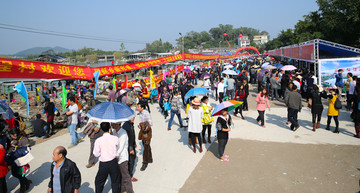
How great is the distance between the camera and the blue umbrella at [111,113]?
3.78 m

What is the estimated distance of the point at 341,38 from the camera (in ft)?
75.5

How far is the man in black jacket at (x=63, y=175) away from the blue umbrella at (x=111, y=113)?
0.79 m

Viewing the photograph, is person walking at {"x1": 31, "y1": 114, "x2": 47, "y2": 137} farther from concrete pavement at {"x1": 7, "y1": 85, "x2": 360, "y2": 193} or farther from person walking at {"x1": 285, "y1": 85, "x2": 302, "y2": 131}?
person walking at {"x1": 285, "y1": 85, "x2": 302, "y2": 131}

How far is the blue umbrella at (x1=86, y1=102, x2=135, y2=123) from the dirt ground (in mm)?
1952

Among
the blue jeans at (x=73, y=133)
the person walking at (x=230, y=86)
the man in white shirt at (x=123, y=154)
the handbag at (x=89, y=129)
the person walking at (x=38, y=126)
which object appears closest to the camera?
the man in white shirt at (x=123, y=154)

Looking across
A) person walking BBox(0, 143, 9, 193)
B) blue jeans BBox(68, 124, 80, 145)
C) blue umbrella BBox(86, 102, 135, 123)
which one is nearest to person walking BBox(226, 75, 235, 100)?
blue jeans BBox(68, 124, 80, 145)

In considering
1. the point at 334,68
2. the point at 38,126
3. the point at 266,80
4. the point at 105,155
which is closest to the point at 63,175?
the point at 105,155

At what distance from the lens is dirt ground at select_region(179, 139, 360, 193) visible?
4383 mm

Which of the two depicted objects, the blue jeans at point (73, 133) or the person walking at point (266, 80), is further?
the person walking at point (266, 80)

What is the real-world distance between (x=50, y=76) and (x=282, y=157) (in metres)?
9.65

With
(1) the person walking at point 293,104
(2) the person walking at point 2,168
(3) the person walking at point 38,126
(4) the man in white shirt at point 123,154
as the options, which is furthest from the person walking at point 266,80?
(2) the person walking at point 2,168

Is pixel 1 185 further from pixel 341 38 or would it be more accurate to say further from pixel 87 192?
pixel 341 38

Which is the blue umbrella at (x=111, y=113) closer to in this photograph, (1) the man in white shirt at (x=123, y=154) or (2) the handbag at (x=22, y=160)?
(1) the man in white shirt at (x=123, y=154)

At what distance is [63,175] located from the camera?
322 centimetres
